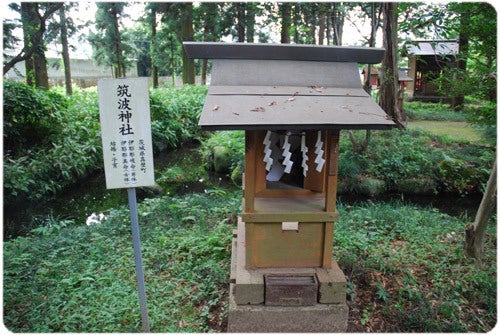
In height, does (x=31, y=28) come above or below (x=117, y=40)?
below

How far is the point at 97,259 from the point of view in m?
4.60

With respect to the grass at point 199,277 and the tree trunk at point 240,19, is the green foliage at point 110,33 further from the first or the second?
the grass at point 199,277

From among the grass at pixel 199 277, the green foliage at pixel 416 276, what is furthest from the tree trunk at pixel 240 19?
the green foliage at pixel 416 276

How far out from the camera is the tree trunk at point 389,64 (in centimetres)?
910

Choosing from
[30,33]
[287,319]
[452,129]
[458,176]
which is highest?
[30,33]

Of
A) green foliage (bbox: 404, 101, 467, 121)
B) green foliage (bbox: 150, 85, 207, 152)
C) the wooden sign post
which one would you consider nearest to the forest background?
the wooden sign post

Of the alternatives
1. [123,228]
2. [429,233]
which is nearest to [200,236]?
[123,228]

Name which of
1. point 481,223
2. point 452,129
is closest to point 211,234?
point 481,223

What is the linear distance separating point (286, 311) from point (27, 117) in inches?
290

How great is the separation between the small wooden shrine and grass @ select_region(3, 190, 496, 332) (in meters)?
0.43

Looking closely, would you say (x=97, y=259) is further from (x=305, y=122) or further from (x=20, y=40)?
(x=20, y=40)

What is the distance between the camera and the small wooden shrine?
3.29 metres

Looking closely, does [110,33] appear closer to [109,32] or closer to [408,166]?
[109,32]

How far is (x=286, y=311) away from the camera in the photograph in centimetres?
338
